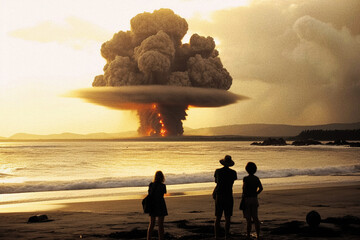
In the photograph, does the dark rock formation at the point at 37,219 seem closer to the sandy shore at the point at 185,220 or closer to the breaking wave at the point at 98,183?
the sandy shore at the point at 185,220

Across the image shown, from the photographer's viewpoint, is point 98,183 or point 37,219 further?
point 98,183

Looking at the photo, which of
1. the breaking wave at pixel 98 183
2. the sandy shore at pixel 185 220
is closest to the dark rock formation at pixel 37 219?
the sandy shore at pixel 185 220

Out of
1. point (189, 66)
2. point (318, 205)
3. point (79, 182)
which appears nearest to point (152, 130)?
point (189, 66)

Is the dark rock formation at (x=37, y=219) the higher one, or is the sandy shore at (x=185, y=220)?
the dark rock formation at (x=37, y=219)

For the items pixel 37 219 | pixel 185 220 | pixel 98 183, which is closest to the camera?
pixel 185 220

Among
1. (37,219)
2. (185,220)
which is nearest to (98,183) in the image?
(37,219)

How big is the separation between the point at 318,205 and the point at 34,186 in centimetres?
1651

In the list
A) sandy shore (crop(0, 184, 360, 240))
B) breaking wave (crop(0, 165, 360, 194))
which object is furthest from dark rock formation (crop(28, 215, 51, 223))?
breaking wave (crop(0, 165, 360, 194))

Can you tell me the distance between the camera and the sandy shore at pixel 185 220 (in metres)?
9.64

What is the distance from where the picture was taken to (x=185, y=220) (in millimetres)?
11625

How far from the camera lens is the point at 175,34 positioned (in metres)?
154

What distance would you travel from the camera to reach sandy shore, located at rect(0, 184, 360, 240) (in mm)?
9641

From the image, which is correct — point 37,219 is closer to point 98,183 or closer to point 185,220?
point 185,220

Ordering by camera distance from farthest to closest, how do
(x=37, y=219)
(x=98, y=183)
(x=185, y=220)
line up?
(x=98, y=183) → (x=37, y=219) → (x=185, y=220)
